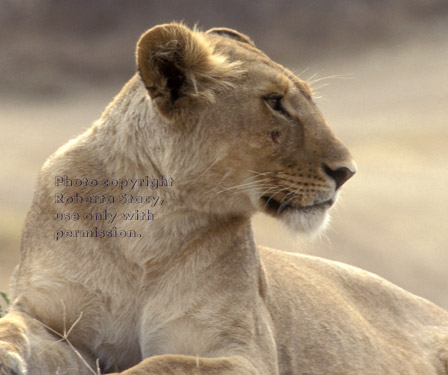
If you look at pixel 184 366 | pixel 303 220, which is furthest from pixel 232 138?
pixel 184 366

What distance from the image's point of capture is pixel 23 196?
43.2 ft

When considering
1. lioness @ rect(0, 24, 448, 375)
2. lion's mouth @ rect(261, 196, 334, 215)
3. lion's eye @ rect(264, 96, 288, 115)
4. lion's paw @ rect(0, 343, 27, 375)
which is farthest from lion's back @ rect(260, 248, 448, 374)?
lion's paw @ rect(0, 343, 27, 375)

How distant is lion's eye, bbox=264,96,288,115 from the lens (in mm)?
3686

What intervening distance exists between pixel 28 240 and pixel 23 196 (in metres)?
9.57

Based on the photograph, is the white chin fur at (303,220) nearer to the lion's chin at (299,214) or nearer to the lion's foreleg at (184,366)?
the lion's chin at (299,214)

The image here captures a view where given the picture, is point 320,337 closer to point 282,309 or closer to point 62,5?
point 282,309

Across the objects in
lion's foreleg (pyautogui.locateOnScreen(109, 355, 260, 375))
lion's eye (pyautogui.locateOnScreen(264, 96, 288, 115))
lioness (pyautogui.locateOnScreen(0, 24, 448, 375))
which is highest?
lion's eye (pyautogui.locateOnScreen(264, 96, 288, 115))

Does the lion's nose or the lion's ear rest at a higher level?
the lion's ear

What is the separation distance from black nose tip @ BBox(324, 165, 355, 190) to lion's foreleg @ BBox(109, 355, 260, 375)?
88 cm

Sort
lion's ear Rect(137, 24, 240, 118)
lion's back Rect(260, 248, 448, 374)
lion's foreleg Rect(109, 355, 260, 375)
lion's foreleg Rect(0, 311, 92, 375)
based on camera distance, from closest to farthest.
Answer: lion's foreleg Rect(109, 355, 260, 375) < lion's foreleg Rect(0, 311, 92, 375) < lion's ear Rect(137, 24, 240, 118) < lion's back Rect(260, 248, 448, 374)

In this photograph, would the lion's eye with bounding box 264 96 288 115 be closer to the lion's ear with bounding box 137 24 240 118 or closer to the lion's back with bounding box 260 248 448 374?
the lion's ear with bounding box 137 24 240 118

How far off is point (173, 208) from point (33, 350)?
0.81 meters

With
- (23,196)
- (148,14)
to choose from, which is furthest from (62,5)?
(23,196)

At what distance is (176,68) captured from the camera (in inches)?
142
